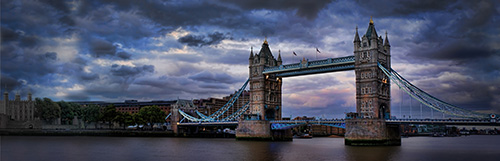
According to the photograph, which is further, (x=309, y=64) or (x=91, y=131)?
(x=91, y=131)

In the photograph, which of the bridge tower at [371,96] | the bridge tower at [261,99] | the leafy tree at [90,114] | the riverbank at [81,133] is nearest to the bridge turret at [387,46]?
the bridge tower at [371,96]

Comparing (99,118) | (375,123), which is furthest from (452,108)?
(99,118)

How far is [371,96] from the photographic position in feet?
217

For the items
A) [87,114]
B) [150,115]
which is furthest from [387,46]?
[87,114]

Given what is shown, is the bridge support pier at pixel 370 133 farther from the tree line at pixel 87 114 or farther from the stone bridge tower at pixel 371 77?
the tree line at pixel 87 114

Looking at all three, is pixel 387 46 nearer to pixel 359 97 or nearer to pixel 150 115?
pixel 359 97

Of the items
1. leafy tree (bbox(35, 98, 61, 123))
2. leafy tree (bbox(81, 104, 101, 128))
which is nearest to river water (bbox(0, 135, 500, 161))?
leafy tree (bbox(35, 98, 61, 123))

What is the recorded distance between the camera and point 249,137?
3292 inches

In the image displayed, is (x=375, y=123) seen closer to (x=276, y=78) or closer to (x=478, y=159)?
(x=478, y=159)

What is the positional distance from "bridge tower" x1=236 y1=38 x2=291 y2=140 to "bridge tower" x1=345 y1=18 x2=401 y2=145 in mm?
21128

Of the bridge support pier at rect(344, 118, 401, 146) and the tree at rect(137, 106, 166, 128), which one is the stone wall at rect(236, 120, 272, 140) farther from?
the tree at rect(137, 106, 166, 128)

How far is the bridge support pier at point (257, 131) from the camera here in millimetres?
82375

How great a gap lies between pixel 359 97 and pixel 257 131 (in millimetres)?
23105

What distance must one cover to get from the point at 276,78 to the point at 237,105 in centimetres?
7910
